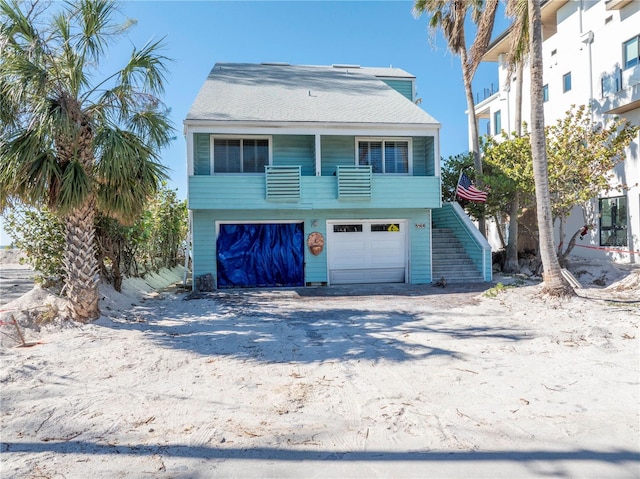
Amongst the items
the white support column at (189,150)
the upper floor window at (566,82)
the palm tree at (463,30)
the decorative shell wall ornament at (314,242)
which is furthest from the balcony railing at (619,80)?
the white support column at (189,150)

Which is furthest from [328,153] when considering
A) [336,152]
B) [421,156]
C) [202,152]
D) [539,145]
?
[539,145]

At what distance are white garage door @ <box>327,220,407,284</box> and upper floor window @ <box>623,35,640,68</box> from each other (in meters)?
12.0

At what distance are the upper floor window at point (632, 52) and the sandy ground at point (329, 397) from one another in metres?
13.6

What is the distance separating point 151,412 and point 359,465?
2.23m

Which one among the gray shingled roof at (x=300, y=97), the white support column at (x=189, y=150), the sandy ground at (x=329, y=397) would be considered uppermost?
the gray shingled roof at (x=300, y=97)

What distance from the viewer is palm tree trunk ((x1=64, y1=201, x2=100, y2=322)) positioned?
25.0 ft

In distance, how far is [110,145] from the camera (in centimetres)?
732

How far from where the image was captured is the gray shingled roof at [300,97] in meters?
13.6

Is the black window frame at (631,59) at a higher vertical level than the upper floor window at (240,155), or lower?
higher

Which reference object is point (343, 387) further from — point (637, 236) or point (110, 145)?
point (637, 236)

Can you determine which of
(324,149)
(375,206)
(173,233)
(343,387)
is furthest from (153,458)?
(173,233)

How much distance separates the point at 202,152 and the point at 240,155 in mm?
1231

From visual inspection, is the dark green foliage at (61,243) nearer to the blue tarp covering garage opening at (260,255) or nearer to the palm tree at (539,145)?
the blue tarp covering garage opening at (260,255)

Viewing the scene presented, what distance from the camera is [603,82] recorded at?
1817 cm
